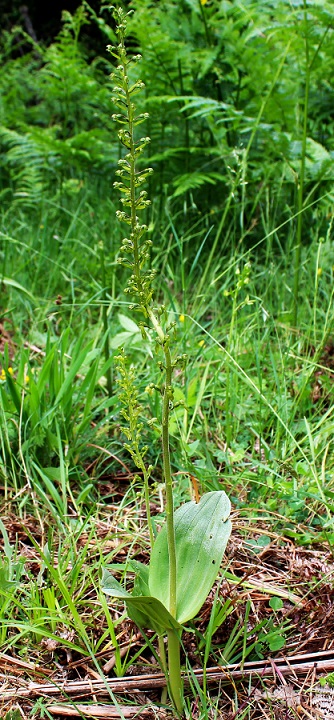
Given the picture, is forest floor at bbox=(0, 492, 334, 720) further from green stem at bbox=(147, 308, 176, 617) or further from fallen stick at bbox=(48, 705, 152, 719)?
green stem at bbox=(147, 308, 176, 617)

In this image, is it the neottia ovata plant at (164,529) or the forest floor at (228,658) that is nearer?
the neottia ovata plant at (164,529)

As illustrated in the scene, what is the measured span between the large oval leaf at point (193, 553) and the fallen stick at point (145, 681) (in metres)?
0.17

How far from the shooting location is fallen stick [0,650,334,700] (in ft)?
3.95

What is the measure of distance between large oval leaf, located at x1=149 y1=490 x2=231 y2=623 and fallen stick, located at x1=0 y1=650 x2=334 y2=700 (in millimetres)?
173

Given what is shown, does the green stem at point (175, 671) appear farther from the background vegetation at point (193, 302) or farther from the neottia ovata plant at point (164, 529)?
the background vegetation at point (193, 302)

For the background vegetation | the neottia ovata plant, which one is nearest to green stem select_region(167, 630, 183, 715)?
the neottia ovata plant

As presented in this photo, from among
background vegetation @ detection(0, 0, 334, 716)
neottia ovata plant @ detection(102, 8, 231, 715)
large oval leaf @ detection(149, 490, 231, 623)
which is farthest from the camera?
background vegetation @ detection(0, 0, 334, 716)

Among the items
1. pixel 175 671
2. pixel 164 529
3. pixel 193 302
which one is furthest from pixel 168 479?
pixel 193 302

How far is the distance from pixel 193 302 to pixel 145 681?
1861 mm

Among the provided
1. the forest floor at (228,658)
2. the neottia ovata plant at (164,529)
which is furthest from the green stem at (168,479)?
the forest floor at (228,658)

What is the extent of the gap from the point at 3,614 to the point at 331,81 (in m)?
2.86

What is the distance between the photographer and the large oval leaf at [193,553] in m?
1.16

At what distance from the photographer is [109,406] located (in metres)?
2.03

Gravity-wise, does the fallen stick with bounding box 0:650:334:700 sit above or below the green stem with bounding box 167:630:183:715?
below
